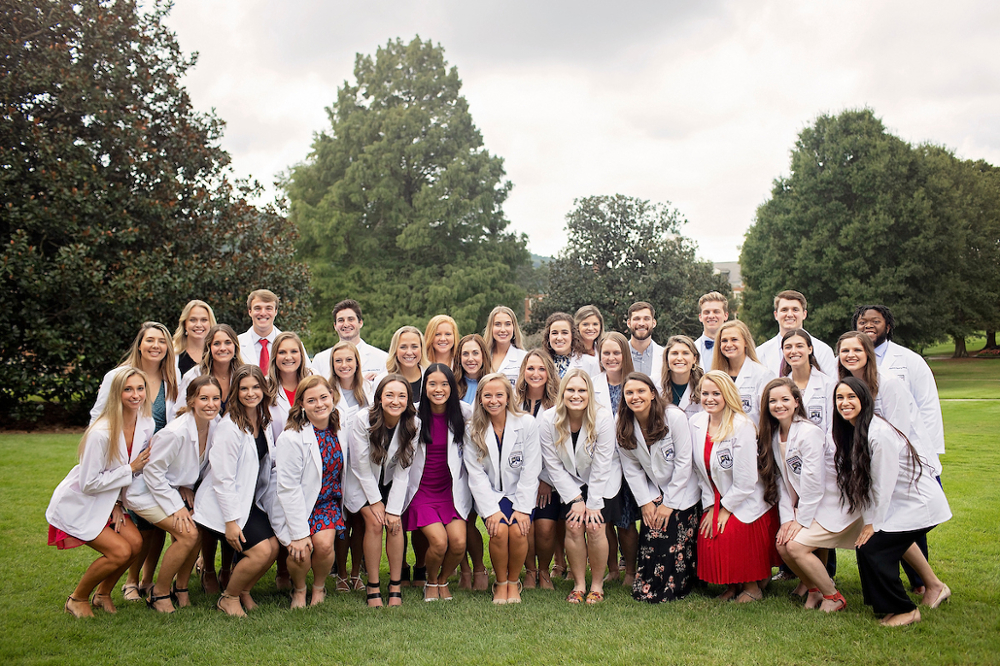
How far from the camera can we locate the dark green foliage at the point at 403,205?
28141 millimetres

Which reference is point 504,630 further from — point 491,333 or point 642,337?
point 642,337

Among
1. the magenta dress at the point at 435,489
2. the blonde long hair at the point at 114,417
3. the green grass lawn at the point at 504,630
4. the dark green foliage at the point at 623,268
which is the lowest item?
the green grass lawn at the point at 504,630

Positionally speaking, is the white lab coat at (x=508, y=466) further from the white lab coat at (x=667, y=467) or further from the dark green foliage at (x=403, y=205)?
the dark green foliage at (x=403, y=205)

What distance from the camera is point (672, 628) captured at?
4625 mm

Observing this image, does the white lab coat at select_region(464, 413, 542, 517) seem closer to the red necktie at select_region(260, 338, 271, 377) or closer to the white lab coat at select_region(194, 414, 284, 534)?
the white lab coat at select_region(194, 414, 284, 534)

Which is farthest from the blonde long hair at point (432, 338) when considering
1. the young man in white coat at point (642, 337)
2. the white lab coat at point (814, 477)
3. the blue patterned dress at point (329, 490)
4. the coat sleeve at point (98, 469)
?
the white lab coat at point (814, 477)

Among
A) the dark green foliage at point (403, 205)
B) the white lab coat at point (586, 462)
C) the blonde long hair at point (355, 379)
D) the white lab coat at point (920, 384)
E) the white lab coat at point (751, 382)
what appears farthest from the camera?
the dark green foliage at point (403, 205)

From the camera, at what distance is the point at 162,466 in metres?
4.93

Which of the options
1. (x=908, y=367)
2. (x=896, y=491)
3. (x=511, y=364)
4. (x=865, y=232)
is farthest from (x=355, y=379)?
(x=865, y=232)

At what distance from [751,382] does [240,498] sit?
398 centimetres

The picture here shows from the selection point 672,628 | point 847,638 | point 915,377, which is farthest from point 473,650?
point 915,377

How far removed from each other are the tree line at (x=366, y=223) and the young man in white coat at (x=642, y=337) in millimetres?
9867

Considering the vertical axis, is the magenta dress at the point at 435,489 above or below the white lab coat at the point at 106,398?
below

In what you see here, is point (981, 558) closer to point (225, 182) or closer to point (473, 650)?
point (473, 650)
